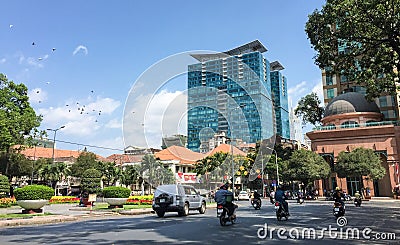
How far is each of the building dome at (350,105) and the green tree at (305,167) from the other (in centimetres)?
1205

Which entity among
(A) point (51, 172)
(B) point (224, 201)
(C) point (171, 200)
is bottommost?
(C) point (171, 200)

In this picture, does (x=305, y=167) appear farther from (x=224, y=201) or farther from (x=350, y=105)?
(x=224, y=201)

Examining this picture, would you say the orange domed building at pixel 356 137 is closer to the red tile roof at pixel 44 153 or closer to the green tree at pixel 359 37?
the green tree at pixel 359 37

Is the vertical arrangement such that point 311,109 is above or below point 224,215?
above

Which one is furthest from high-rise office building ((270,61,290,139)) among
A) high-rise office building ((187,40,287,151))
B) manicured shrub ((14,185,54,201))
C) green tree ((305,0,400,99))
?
manicured shrub ((14,185,54,201))

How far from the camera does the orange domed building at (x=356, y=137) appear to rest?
4634 centimetres

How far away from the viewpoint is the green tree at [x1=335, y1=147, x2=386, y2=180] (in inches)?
1551

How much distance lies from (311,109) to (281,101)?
4410cm

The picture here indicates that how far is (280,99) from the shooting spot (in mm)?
105125

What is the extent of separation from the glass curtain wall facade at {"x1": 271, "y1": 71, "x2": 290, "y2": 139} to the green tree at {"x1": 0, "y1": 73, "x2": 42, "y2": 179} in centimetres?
6956

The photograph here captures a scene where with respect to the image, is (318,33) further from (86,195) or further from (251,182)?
(251,182)

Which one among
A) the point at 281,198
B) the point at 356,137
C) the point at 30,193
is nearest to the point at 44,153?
the point at 30,193

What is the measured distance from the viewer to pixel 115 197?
22859mm

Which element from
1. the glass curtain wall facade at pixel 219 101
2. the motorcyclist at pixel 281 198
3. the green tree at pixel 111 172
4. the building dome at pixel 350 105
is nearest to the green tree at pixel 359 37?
the glass curtain wall facade at pixel 219 101
